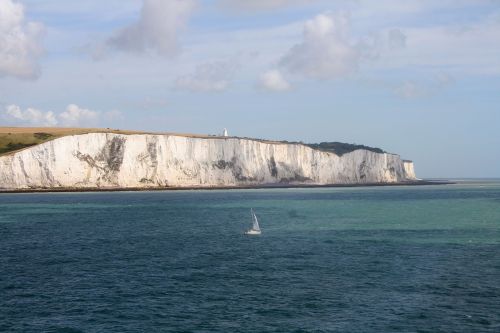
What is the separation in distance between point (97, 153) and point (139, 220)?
7252 cm

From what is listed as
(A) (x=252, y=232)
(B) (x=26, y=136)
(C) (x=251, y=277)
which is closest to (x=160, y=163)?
(B) (x=26, y=136)

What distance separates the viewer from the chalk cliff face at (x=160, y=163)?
443ft

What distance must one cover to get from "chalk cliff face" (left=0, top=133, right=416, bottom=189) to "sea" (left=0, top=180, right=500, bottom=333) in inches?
2795

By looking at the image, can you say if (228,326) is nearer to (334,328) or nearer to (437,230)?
(334,328)

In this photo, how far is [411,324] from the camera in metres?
25.2

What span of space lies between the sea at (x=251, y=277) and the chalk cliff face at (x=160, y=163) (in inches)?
2795

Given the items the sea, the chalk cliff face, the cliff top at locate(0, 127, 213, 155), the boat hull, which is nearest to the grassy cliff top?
the cliff top at locate(0, 127, 213, 155)

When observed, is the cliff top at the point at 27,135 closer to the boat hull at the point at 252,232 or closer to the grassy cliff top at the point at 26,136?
the grassy cliff top at the point at 26,136

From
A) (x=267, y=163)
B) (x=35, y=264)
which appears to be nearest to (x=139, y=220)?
(x=35, y=264)

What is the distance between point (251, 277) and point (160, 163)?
386 ft

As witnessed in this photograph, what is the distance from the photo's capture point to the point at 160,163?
151 meters

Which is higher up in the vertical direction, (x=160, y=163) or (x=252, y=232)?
(x=160, y=163)

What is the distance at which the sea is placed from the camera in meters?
26.2

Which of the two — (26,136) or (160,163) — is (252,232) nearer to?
(160,163)
